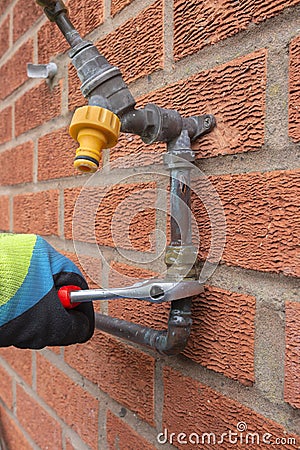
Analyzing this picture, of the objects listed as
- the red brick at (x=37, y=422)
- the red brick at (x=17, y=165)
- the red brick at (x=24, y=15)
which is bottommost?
the red brick at (x=37, y=422)

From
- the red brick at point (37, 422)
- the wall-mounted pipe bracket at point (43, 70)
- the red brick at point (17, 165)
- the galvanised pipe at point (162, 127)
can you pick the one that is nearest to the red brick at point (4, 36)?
the red brick at point (17, 165)

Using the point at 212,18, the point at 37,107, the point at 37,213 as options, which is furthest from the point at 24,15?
the point at 212,18

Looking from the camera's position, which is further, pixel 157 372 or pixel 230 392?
pixel 157 372

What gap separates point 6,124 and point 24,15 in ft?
0.88

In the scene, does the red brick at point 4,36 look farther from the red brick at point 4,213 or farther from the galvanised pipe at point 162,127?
the galvanised pipe at point 162,127

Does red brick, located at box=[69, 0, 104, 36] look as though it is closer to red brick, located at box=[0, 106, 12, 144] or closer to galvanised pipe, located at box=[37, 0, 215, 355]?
galvanised pipe, located at box=[37, 0, 215, 355]

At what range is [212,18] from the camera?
1.67ft

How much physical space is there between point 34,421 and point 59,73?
711mm

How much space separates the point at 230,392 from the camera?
1.64 feet

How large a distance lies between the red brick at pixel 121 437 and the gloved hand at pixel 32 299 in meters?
0.21

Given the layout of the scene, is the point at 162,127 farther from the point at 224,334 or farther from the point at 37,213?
the point at 37,213

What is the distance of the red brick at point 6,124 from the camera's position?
1.16 meters

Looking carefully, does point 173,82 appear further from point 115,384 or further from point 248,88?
point 115,384

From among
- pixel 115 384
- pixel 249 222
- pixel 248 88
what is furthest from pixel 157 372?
pixel 248 88
